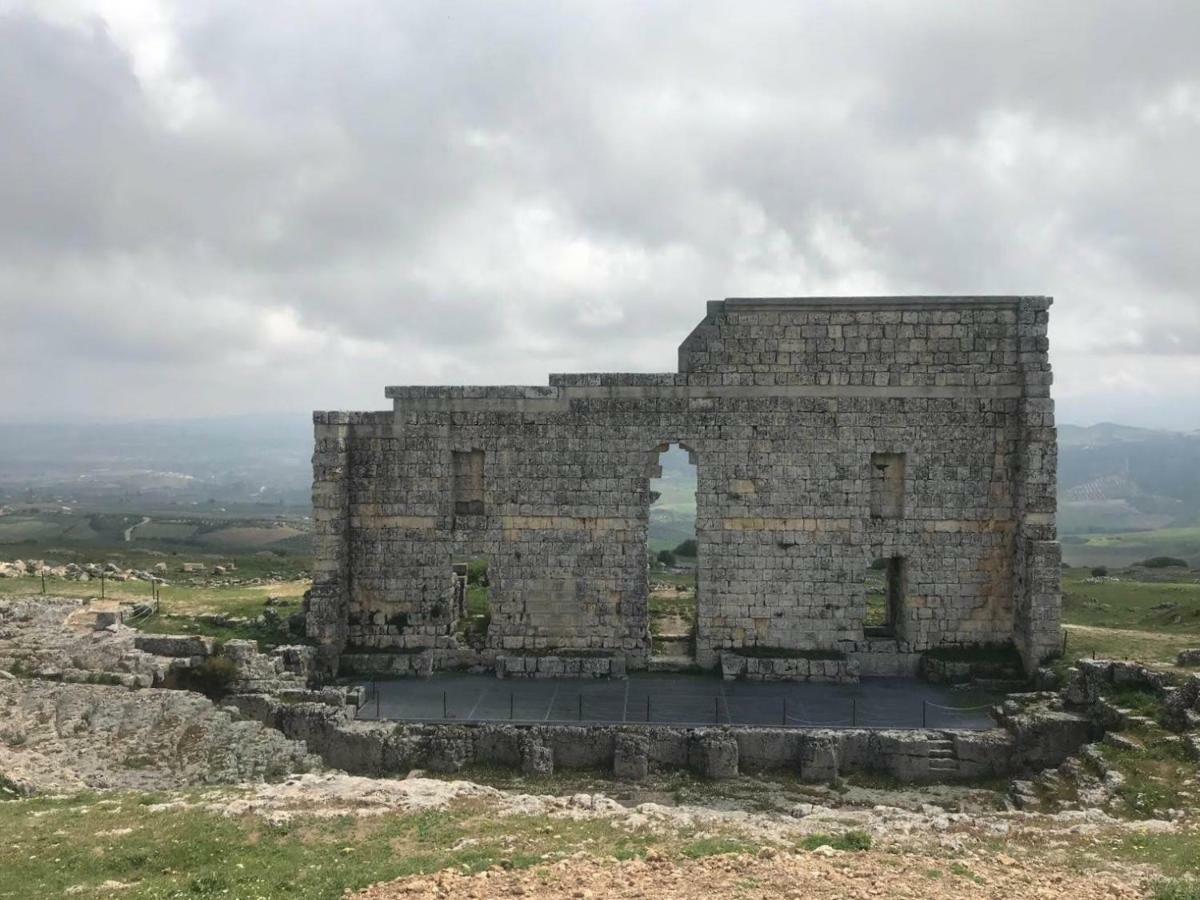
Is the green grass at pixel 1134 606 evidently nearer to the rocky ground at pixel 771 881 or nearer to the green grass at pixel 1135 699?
the green grass at pixel 1135 699

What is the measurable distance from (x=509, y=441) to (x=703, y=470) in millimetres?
4741

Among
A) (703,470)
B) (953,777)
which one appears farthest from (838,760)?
(703,470)

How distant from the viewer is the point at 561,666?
19.9 m

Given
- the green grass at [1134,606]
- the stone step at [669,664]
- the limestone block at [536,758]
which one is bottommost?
the limestone block at [536,758]

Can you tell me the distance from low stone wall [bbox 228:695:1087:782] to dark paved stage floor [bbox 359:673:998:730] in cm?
71

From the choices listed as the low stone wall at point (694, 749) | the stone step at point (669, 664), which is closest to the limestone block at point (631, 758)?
the low stone wall at point (694, 749)

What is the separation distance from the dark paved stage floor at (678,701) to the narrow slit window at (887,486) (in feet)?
13.0

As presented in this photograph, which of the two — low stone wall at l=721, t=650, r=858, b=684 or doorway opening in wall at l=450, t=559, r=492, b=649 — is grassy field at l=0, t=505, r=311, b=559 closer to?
doorway opening in wall at l=450, t=559, r=492, b=649

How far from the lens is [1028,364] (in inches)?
770

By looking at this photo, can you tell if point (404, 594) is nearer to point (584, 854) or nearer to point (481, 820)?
point (481, 820)

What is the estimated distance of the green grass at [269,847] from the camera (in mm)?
9289

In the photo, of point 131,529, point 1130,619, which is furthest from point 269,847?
point 131,529

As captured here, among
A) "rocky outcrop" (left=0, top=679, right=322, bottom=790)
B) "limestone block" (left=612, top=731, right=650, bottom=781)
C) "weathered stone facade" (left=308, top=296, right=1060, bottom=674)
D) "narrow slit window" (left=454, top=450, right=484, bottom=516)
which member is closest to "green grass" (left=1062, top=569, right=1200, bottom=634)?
"weathered stone facade" (left=308, top=296, right=1060, bottom=674)

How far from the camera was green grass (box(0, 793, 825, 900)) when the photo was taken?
929 centimetres
